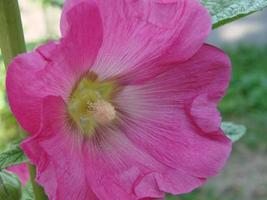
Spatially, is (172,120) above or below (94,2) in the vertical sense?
below

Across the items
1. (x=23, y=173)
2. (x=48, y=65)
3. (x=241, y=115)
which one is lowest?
(x=241, y=115)

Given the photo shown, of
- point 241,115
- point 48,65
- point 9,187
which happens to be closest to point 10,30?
point 48,65

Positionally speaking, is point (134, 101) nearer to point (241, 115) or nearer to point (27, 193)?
point (27, 193)

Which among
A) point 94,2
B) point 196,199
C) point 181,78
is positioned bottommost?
point 196,199

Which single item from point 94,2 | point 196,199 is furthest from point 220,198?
point 94,2

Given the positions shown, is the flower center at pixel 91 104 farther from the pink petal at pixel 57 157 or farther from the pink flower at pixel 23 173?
the pink flower at pixel 23 173

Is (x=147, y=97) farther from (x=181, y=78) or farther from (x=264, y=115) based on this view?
(x=264, y=115)
